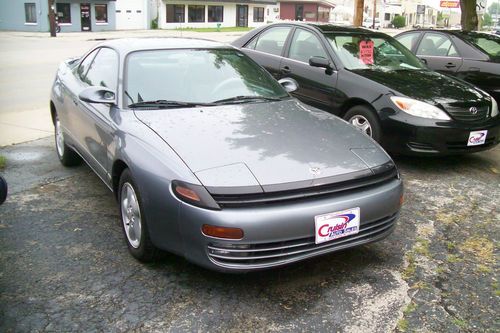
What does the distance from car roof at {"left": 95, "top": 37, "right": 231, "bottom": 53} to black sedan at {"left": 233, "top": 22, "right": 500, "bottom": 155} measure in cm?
179

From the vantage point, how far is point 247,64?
4.51 metres

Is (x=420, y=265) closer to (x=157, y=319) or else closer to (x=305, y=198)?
(x=305, y=198)

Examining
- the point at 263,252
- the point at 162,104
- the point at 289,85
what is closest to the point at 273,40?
the point at 289,85

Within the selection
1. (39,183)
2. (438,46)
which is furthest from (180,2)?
(39,183)

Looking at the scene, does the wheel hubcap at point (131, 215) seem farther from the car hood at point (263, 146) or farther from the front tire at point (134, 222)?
the car hood at point (263, 146)

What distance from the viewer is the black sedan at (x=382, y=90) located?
5230 millimetres

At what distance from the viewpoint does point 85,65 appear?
16.2ft

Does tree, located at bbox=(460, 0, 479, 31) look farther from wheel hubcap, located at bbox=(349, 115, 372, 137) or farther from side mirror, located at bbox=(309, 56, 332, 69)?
wheel hubcap, located at bbox=(349, 115, 372, 137)

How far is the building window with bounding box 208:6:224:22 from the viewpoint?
4964cm

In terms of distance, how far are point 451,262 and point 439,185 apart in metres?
1.70

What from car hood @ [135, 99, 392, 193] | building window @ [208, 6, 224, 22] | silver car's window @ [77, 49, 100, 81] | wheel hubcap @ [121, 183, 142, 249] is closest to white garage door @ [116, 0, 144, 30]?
building window @ [208, 6, 224, 22]

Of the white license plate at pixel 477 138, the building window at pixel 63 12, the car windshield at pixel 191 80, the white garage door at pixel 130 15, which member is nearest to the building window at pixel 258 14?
the white garage door at pixel 130 15

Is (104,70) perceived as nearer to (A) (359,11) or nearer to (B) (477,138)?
(B) (477,138)

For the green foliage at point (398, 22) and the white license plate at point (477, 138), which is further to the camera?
the green foliage at point (398, 22)
